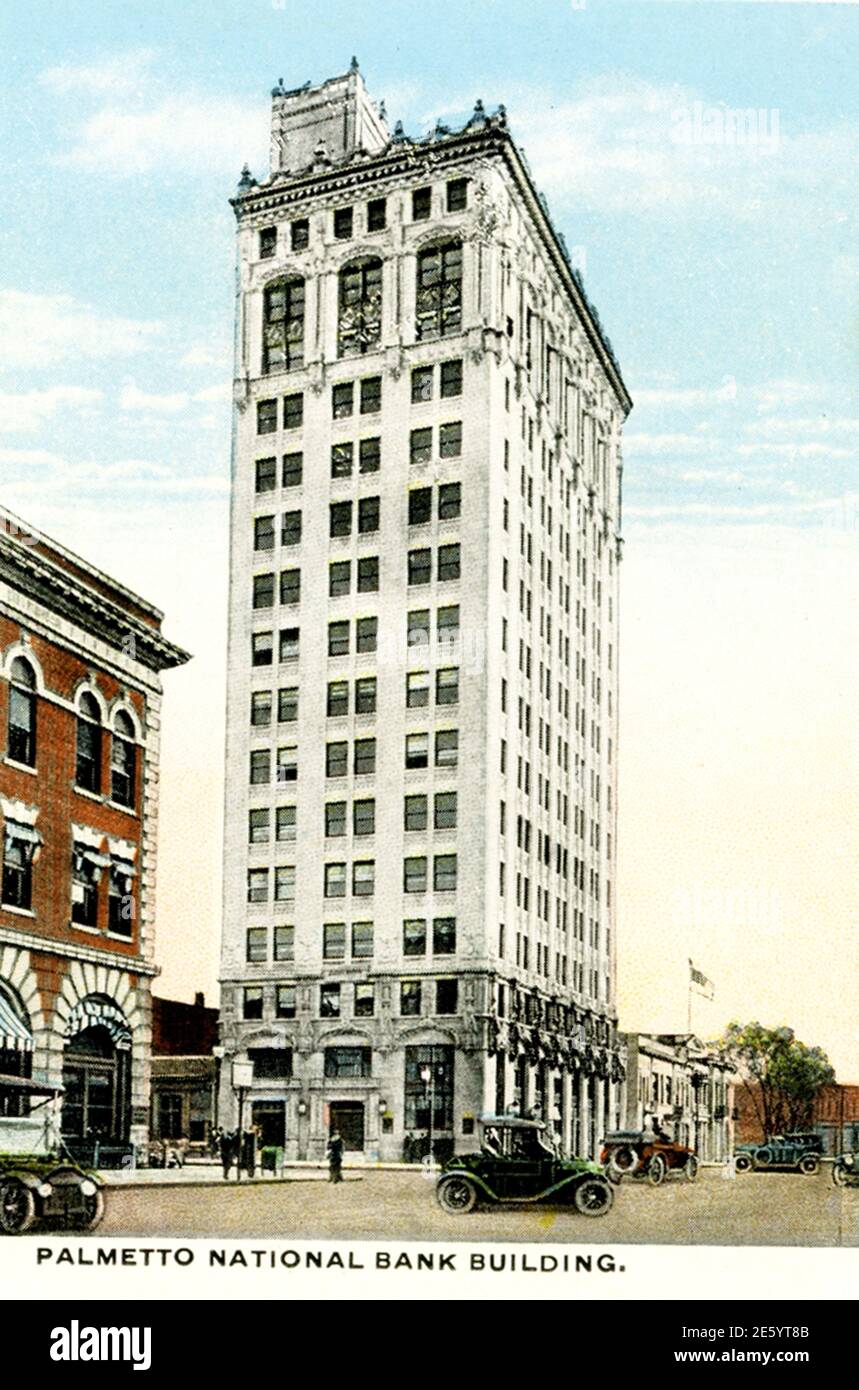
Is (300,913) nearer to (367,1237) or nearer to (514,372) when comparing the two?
(367,1237)

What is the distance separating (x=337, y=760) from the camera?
27141 millimetres

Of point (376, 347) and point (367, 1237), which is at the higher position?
point (376, 347)

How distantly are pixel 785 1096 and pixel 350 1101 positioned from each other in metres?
5.78

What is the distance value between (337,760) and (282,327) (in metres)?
6.21

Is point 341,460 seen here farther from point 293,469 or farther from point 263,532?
point 263,532

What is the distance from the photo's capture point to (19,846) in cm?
2500

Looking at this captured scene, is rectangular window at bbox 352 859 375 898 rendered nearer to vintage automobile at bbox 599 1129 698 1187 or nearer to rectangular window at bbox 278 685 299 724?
rectangular window at bbox 278 685 299 724

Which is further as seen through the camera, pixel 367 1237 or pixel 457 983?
pixel 457 983

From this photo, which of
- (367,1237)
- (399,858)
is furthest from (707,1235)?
(399,858)

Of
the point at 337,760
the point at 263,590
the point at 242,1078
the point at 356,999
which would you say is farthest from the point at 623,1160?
the point at 263,590

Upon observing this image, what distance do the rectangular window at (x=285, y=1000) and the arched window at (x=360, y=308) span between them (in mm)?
9029

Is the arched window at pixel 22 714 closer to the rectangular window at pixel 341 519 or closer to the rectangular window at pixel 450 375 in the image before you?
the rectangular window at pixel 341 519

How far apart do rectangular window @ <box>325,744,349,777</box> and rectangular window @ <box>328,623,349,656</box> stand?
4.44 feet

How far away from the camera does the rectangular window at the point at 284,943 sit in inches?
1032
